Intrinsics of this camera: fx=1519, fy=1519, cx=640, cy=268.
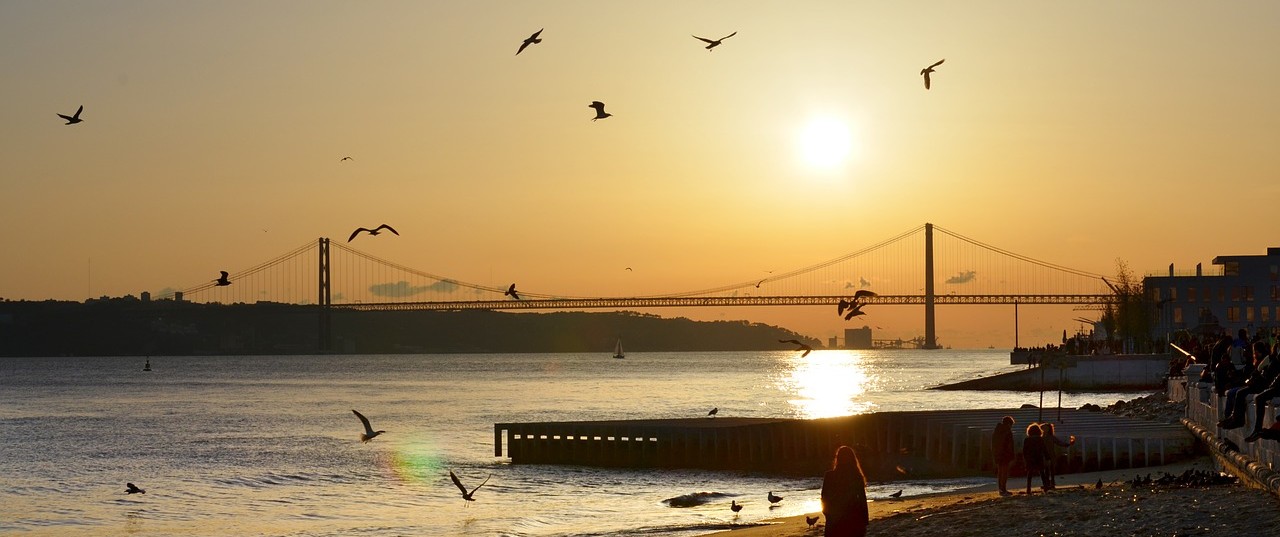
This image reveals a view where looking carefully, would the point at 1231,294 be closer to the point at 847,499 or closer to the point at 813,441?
the point at 813,441

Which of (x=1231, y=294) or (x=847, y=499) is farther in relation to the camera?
(x=1231, y=294)

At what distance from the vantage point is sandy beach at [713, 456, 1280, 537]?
55.2 ft

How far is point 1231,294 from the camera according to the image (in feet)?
417

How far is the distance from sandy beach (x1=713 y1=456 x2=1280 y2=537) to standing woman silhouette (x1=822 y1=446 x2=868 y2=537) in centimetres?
404

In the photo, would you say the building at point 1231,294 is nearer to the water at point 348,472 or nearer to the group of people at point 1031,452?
the water at point 348,472

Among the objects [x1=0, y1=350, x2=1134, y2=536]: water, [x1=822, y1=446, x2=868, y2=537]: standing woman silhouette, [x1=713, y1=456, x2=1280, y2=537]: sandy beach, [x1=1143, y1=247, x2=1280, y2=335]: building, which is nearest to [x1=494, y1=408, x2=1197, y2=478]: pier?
[x1=0, y1=350, x2=1134, y2=536]: water

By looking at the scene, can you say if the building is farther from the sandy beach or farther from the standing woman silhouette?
the standing woman silhouette

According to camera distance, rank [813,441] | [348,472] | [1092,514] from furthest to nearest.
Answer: [348,472] < [813,441] < [1092,514]

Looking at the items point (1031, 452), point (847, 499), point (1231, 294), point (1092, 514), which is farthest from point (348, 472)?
point (1231, 294)

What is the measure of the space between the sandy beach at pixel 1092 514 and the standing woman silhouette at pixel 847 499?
4037mm

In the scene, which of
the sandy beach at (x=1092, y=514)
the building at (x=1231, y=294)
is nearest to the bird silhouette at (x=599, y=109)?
the sandy beach at (x=1092, y=514)

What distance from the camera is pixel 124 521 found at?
35312 mm

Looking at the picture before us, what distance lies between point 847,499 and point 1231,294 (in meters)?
122

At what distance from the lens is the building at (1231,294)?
126 metres
